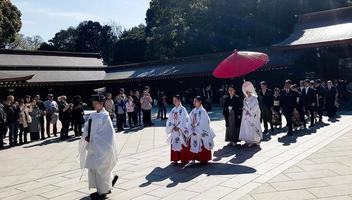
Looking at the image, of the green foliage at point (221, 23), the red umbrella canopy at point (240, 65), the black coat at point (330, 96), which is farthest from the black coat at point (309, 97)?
the green foliage at point (221, 23)

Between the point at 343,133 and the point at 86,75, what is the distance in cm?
2558

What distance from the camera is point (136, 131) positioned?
13789 mm

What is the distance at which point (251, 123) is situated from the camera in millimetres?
9008

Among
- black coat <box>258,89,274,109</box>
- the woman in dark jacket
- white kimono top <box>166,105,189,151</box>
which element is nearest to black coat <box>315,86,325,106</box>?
black coat <box>258,89,274,109</box>

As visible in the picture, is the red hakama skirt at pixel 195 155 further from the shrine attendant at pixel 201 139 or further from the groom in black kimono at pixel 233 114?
the groom in black kimono at pixel 233 114

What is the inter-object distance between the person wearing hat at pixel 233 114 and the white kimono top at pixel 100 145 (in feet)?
14.3

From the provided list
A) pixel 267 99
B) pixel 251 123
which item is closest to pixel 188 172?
pixel 251 123

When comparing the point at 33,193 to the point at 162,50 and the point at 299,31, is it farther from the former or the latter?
the point at 162,50

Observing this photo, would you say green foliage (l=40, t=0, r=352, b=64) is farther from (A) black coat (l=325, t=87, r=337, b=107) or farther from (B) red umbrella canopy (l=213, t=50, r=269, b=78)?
(B) red umbrella canopy (l=213, t=50, r=269, b=78)

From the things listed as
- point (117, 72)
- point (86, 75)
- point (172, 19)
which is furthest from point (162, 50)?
point (86, 75)

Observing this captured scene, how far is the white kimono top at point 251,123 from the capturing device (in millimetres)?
8953

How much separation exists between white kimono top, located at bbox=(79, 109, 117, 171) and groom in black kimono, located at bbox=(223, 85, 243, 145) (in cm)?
435

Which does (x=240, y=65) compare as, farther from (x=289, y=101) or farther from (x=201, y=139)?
(x=289, y=101)

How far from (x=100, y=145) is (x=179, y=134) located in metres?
2.33
